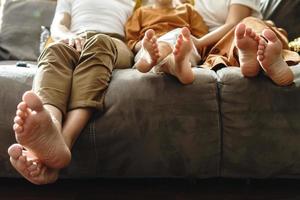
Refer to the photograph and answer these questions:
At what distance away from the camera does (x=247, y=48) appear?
A: 1124mm

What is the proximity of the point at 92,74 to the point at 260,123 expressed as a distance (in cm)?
53

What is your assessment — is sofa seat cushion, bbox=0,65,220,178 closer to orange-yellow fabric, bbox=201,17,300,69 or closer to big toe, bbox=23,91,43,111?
orange-yellow fabric, bbox=201,17,300,69

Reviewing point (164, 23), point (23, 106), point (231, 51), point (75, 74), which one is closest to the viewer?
point (23, 106)

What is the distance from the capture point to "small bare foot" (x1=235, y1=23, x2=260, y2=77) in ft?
3.58

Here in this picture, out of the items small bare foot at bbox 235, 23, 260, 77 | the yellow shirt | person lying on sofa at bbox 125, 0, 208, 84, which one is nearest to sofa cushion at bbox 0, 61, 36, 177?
person lying on sofa at bbox 125, 0, 208, 84

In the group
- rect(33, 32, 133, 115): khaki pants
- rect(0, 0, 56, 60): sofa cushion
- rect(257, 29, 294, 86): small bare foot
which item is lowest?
rect(0, 0, 56, 60): sofa cushion

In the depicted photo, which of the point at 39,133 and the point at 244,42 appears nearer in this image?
the point at 39,133

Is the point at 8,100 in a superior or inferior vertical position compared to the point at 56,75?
inferior

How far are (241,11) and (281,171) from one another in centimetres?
67

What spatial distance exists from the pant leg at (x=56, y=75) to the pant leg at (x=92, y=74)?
27mm

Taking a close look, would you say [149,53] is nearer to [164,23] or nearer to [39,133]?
[39,133]

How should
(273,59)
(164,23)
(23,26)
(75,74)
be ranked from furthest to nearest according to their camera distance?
(23,26) → (164,23) → (75,74) → (273,59)

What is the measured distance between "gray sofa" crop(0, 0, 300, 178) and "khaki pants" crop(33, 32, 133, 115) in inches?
2.2

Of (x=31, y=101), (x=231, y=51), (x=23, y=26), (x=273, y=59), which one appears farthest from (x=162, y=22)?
(x=31, y=101)
